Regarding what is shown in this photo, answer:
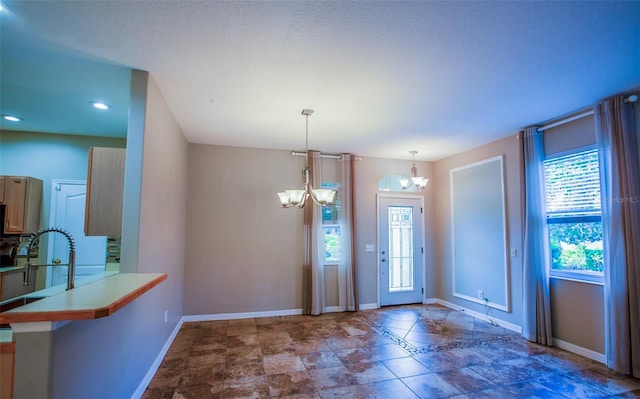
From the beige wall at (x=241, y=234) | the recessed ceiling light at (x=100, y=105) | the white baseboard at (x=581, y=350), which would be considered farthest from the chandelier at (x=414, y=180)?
the recessed ceiling light at (x=100, y=105)

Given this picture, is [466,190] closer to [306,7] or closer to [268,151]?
[268,151]

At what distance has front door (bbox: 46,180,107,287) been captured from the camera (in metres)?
4.28

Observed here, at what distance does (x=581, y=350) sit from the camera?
11.7 feet

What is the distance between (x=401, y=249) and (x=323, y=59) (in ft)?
14.1

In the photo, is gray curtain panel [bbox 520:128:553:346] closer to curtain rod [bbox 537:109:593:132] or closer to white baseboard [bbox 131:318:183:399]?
→ curtain rod [bbox 537:109:593:132]

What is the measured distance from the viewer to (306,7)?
6.26 feet

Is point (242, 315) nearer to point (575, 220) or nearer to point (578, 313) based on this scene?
Result: point (578, 313)

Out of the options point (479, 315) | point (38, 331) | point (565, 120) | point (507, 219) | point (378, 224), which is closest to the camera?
point (38, 331)

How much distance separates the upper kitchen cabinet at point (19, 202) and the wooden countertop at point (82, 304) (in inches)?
119

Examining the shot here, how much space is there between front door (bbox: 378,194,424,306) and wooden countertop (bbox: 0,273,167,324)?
4.44m

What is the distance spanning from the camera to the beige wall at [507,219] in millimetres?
4391

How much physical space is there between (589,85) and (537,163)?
129cm

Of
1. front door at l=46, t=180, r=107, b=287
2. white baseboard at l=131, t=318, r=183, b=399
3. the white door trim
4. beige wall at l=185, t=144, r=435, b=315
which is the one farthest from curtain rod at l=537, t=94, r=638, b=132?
front door at l=46, t=180, r=107, b=287

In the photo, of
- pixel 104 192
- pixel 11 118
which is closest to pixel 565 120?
pixel 104 192
